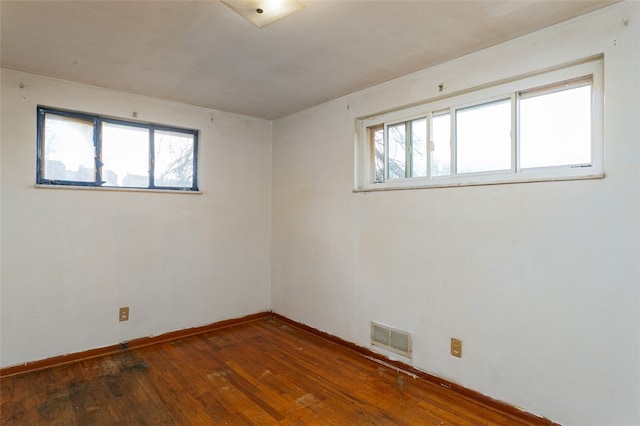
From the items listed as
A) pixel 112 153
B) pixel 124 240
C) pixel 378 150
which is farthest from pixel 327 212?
→ pixel 112 153

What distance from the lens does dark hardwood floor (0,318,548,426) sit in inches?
83.4

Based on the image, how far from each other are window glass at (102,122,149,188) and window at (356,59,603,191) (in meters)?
2.29

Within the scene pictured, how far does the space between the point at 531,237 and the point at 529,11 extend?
1.31m

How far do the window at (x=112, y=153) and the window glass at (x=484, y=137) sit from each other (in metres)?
2.72

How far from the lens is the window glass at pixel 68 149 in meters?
2.90

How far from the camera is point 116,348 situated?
123 inches

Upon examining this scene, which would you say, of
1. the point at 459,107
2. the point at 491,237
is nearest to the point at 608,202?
the point at 491,237

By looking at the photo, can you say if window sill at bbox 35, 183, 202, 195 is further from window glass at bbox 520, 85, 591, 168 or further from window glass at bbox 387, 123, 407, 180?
window glass at bbox 520, 85, 591, 168

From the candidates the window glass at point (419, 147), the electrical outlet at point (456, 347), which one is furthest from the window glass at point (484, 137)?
the electrical outlet at point (456, 347)

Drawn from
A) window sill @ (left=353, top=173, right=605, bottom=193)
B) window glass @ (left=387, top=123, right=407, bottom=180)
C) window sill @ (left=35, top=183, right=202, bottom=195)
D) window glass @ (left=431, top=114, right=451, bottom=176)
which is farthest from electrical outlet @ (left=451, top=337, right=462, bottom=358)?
window sill @ (left=35, top=183, right=202, bottom=195)

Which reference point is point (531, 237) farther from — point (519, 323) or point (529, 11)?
point (529, 11)

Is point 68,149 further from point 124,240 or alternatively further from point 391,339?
point 391,339

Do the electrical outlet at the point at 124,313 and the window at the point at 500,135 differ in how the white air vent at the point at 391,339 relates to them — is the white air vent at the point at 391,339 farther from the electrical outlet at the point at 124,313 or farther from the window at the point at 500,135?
the electrical outlet at the point at 124,313

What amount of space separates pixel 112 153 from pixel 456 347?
3.44 m
